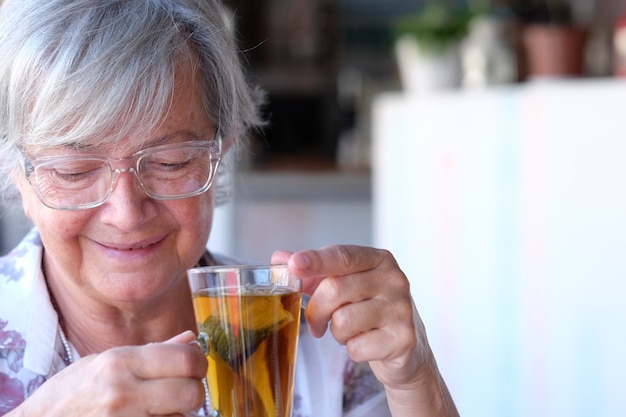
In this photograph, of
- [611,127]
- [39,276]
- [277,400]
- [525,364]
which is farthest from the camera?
[525,364]

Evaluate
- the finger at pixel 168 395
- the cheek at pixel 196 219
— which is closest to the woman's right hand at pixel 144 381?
the finger at pixel 168 395

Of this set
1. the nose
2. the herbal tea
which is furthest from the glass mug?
the nose

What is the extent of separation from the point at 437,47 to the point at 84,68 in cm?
313

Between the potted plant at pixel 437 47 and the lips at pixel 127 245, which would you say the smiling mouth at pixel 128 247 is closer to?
the lips at pixel 127 245

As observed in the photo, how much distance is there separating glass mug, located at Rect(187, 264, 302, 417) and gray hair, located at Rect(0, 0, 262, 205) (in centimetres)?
29

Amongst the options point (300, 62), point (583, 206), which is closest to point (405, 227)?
point (583, 206)

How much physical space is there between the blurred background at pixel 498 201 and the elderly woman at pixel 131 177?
1.01ft

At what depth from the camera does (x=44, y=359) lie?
1.44 m

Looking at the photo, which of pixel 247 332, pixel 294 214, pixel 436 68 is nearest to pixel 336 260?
pixel 247 332

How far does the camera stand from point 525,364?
3139 mm

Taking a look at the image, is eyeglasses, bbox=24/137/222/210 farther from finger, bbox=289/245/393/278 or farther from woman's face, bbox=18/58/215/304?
finger, bbox=289/245/393/278

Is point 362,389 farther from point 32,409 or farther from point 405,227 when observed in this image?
point 405,227

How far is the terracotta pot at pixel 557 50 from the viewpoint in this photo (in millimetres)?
3521

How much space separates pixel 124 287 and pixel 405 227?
10.2 ft
